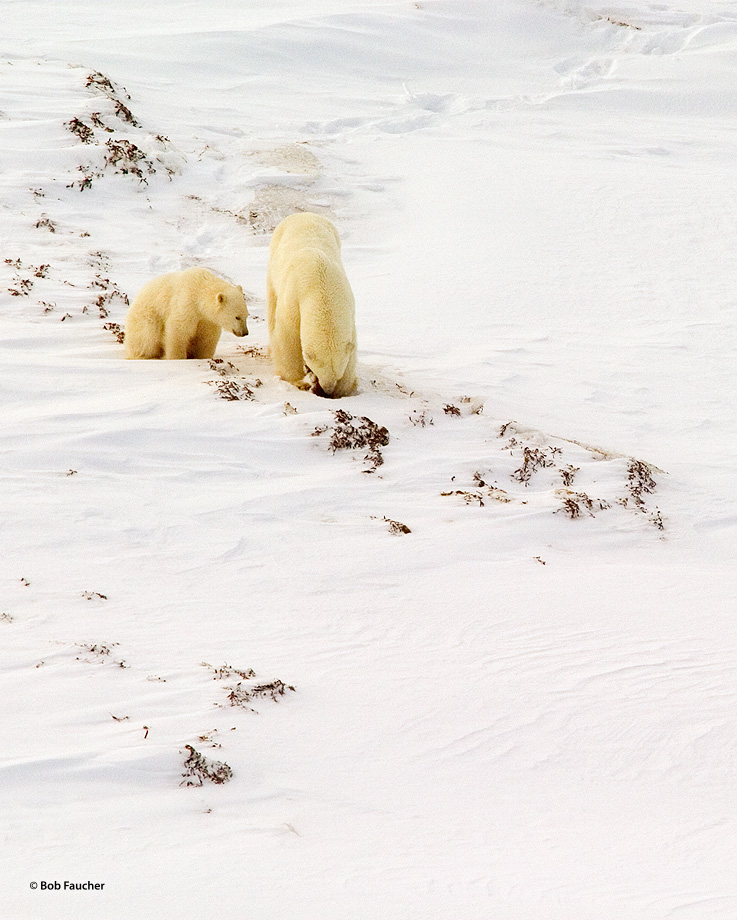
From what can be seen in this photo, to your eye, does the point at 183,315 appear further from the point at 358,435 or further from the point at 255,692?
the point at 255,692

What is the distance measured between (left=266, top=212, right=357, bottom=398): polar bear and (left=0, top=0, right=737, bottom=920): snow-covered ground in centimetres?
24

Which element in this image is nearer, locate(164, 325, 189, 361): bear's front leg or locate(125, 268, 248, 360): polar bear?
locate(125, 268, 248, 360): polar bear

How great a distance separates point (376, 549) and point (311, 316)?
7.09 feet

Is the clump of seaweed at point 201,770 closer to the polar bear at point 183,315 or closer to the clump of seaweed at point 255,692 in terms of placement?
the clump of seaweed at point 255,692

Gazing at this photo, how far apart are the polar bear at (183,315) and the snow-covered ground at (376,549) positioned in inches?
11.2

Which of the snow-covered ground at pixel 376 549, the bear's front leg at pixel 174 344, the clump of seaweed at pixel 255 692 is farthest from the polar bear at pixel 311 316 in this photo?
the clump of seaweed at pixel 255 692

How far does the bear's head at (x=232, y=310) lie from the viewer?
7535 mm

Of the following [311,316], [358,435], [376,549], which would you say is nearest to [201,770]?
[376,549]

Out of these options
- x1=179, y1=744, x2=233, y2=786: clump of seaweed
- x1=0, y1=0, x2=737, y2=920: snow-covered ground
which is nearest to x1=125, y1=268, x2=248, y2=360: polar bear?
x1=0, y1=0, x2=737, y2=920: snow-covered ground

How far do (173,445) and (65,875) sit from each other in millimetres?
3826

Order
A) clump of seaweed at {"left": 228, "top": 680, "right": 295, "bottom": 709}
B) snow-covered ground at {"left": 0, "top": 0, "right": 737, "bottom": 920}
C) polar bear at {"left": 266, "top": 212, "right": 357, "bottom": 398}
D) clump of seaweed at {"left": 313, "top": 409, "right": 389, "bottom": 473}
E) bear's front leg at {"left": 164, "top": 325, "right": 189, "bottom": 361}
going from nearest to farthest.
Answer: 1. snow-covered ground at {"left": 0, "top": 0, "right": 737, "bottom": 920}
2. clump of seaweed at {"left": 228, "top": 680, "right": 295, "bottom": 709}
3. clump of seaweed at {"left": 313, "top": 409, "right": 389, "bottom": 473}
4. polar bear at {"left": 266, "top": 212, "right": 357, "bottom": 398}
5. bear's front leg at {"left": 164, "top": 325, "right": 189, "bottom": 361}

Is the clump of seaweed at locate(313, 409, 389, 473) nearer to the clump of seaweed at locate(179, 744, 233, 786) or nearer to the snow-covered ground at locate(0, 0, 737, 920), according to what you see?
the snow-covered ground at locate(0, 0, 737, 920)

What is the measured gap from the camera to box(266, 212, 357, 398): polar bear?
7.12 meters

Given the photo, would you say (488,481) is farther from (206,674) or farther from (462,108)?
(462,108)
